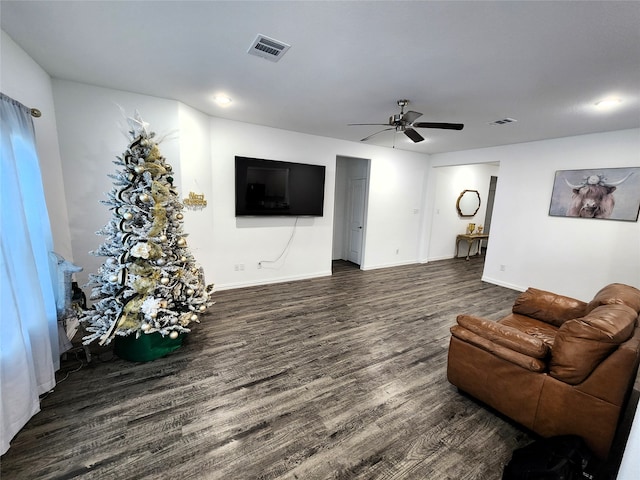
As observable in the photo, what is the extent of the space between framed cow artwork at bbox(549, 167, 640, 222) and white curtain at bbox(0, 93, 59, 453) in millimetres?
6563

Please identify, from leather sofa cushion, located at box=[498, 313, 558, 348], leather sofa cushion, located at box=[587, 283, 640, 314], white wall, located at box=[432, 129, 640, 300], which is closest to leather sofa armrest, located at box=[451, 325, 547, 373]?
leather sofa cushion, located at box=[498, 313, 558, 348]

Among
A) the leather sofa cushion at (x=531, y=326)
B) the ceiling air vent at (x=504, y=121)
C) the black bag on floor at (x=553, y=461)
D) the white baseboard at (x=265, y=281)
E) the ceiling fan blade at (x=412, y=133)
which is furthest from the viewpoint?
the white baseboard at (x=265, y=281)

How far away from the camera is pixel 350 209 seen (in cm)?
638

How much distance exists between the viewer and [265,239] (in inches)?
180

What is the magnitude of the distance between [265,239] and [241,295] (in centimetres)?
105

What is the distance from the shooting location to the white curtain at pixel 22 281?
1594 mm

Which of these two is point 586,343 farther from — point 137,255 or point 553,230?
point 553,230

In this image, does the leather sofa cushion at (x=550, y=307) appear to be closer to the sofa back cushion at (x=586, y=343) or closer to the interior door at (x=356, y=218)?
the sofa back cushion at (x=586, y=343)

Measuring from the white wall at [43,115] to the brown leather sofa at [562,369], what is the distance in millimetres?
3964

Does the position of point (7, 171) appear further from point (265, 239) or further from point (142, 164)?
point (265, 239)

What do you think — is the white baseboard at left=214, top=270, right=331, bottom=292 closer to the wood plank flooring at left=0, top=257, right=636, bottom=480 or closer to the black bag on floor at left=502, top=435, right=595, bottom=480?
the wood plank flooring at left=0, top=257, right=636, bottom=480

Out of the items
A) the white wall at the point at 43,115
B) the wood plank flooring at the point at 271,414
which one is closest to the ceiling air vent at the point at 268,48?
the white wall at the point at 43,115

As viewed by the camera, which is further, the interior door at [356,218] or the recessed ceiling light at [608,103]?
the interior door at [356,218]

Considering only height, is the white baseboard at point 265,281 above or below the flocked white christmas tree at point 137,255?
below
